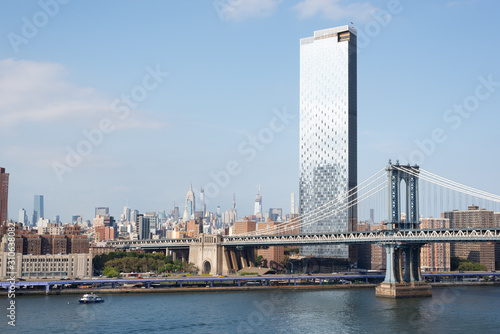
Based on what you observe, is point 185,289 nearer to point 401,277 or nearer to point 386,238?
point 386,238

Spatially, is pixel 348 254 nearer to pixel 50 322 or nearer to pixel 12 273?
pixel 12 273

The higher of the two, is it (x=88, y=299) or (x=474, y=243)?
(x=474, y=243)

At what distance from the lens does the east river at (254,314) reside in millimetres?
47844

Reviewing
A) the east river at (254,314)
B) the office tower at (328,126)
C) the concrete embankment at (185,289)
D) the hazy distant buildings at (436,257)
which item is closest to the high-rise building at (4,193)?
the office tower at (328,126)

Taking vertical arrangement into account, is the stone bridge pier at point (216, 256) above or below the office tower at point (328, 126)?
below

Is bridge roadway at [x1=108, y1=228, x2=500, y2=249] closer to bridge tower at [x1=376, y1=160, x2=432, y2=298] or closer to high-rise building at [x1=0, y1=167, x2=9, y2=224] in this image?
bridge tower at [x1=376, y1=160, x2=432, y2=298]

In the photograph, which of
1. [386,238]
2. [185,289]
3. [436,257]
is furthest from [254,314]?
[436,257]

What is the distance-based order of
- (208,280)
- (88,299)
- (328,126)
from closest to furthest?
(88,299) < (208,280) < (328,126)

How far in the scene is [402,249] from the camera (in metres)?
75.1

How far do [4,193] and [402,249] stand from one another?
88503 mm

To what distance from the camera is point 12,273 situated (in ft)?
266

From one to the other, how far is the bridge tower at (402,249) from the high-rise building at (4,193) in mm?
86423

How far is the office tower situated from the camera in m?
133

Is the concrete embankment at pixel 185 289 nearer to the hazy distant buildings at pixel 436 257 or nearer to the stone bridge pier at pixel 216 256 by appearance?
the stone bridge pier at pixel 216 256
